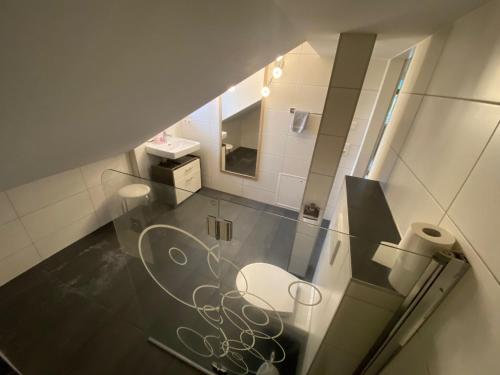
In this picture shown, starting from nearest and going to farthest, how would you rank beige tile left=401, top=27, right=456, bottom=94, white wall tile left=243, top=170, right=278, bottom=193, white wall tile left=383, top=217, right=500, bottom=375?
Result: 1. white wall tile left=383, top=217, right=500, bottom=375
2. beige tile left=401, top=27, right=456, bottom=94
3. white wall tile left=243, top=170, right=278, bottom=193

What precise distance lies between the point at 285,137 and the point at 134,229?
6.40 feet

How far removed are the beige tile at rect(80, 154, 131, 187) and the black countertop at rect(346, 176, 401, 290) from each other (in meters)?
2.46

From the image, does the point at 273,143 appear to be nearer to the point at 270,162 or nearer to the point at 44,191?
the point at 270,162

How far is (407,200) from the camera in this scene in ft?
2.78

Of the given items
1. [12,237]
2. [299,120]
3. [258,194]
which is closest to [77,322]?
[12,237]

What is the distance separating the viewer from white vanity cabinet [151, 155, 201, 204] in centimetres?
268

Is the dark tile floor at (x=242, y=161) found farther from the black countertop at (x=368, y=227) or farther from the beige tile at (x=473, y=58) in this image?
the beige tile at (x=473, y=58)

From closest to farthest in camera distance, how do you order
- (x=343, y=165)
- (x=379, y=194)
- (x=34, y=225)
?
(x=379, y=194)
(x=34, y=225)
(x=343, y=165)

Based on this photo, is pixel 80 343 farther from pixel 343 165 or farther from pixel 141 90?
pixel 343 165

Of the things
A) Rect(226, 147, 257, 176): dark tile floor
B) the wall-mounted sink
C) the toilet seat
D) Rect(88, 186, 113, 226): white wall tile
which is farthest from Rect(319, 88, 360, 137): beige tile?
Rect(88, 186, 113, 226): white wall tile

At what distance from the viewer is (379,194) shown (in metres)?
1.17

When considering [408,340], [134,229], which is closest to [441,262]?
[408,340]

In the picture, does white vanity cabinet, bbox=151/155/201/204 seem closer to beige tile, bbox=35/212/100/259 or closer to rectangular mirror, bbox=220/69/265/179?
rectangular mirror, bbox=220/69/265/179

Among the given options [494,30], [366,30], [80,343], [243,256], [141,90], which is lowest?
[80,343]
